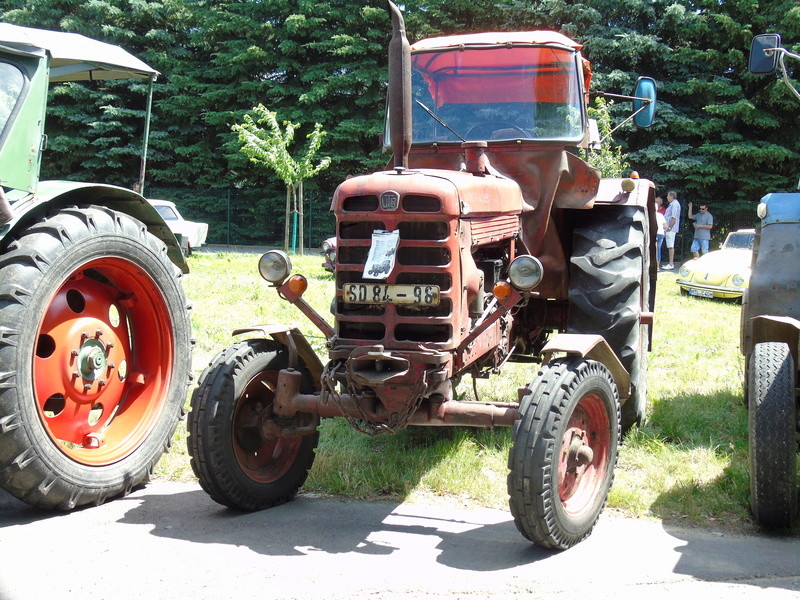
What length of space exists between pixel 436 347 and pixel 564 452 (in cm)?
75

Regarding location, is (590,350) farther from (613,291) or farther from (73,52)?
(73,52)

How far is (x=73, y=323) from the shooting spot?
14.8ft

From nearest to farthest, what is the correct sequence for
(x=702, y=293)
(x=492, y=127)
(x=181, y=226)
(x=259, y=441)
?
(x=259, y=441), (x=492, y=127), (x=702, y=293), (x=181, y=226)

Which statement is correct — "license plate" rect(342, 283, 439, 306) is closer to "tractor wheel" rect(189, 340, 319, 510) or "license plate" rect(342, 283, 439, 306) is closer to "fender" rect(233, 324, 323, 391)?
"fender" rect(233, 324, 323, 391)

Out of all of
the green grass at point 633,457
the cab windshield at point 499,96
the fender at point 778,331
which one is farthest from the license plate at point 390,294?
the fender at point 778,331

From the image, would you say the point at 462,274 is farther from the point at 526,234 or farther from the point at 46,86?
the point at 46,86

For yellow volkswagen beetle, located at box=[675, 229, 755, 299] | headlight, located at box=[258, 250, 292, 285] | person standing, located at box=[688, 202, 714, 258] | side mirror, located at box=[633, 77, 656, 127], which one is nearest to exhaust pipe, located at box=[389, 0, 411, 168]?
headlight, located at box=[258, 250, 292, 285]

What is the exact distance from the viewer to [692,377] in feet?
24.8

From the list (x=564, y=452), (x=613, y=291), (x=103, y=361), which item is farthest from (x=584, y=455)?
(x=103, y=361)

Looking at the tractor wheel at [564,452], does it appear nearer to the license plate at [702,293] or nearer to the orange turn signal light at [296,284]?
the orange turn signal light at [296,284]

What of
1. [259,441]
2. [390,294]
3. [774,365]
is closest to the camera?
[390,294]

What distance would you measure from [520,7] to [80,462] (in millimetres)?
25531

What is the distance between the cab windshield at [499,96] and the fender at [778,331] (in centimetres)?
160

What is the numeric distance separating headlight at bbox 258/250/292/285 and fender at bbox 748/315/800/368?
2466 millimetres
